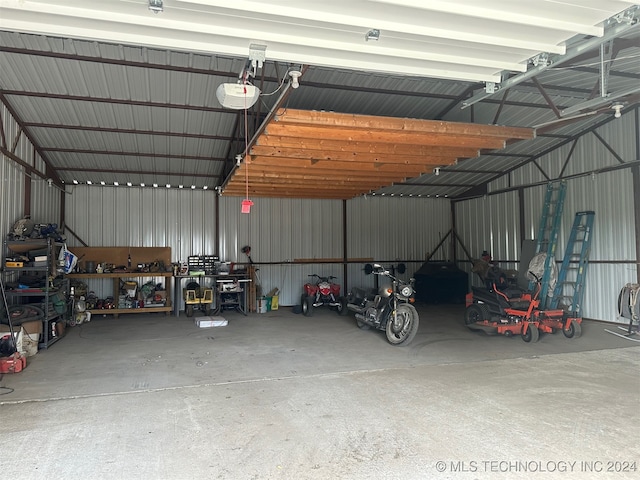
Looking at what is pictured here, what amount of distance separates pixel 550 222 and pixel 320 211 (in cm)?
532

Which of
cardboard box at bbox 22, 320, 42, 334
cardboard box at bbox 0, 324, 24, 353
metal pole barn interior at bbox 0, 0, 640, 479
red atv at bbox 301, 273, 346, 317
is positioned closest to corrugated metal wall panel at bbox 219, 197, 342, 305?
metal pole barn interior at bbox 0, 0, 640, 479

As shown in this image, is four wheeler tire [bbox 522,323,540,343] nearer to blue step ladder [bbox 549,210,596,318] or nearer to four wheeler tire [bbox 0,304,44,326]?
blue step ladder [bbox 549,210,596,318]

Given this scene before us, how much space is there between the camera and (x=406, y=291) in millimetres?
5938

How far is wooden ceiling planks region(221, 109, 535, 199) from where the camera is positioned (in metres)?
4.66

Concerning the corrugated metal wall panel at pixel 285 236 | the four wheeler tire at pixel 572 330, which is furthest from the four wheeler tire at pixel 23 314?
the four wheeler tire at pixel 572 330

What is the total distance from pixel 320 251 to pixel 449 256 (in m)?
3.92

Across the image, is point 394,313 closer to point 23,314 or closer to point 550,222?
point 550,222

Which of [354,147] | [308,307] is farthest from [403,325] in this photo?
[308,307]

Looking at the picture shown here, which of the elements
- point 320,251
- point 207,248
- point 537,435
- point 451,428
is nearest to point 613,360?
point 537,435

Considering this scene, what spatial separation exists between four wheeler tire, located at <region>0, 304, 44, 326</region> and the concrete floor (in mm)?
510

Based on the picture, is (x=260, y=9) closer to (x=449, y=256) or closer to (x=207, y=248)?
(x=207, y=248)

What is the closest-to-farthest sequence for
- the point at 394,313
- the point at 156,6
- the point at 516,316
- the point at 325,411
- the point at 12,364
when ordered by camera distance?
the point at 156,6 → the point at 325,411 → the point at 12,364 → the point at 394,313 → the point at 516,316

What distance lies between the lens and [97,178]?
29.6 ft

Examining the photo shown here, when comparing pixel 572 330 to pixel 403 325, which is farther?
pixel 572 330
